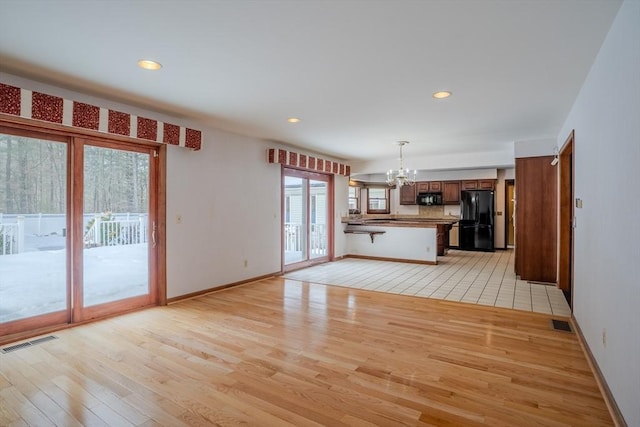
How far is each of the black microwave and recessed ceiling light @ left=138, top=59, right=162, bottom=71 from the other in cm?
847

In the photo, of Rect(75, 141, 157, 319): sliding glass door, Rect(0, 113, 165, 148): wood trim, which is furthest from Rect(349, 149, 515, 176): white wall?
Rect(0, 113, 165, 148): wood trim

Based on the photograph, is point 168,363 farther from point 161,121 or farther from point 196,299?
point 161,121

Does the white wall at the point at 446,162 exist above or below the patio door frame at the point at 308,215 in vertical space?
above

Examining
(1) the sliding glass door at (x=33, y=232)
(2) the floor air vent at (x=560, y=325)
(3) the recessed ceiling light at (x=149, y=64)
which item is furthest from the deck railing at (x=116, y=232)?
(2) the floor air vent at (x=560, y=325)

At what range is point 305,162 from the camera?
21.0 ft

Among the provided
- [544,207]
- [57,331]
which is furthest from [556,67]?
[57,331]

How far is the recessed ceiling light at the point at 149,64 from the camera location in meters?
2.72

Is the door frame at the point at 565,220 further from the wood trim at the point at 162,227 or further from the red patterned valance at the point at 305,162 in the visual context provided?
the wood trim at the point at 162,227

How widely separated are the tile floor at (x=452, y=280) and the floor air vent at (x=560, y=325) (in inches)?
10.5

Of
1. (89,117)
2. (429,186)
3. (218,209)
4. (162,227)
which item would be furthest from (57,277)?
(429,186)

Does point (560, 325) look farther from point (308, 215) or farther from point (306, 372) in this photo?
point (308, 215)

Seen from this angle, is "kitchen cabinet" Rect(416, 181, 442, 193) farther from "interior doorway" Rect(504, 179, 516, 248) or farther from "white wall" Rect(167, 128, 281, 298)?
"white wall" Rect(167, 128, 281, 298)

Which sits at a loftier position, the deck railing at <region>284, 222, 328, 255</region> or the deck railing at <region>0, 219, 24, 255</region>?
the deck railing at <region>0, 219, 24, 255</region>

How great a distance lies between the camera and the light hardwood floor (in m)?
1.99
